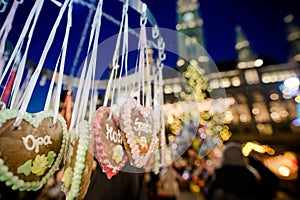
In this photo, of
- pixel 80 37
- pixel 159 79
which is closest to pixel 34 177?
pixel 159 79

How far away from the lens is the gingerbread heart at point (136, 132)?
3.08ft

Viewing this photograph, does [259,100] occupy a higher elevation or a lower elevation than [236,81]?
lower

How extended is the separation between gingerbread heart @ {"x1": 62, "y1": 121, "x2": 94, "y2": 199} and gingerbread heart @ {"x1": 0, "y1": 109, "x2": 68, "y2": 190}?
6 centimetres

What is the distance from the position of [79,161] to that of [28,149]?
0.17m

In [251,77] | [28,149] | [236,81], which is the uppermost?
[251,77]

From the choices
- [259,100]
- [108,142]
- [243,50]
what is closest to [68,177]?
[108,142]

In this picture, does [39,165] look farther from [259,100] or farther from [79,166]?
[259,100]

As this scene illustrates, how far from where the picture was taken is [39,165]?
662mm

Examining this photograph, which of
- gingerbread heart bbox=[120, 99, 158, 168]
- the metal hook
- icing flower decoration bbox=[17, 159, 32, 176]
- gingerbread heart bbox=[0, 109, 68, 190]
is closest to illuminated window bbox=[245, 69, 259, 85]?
the metal hook

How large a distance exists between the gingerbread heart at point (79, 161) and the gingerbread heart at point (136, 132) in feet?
0.65

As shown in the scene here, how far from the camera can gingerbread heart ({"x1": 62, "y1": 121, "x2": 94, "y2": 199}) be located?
0.71 metres

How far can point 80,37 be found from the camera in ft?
7.34

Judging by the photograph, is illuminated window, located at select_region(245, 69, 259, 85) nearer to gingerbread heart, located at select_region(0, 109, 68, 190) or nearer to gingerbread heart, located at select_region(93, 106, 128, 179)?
gingerbread heart, located at select_region(93, 106, 128, 179)

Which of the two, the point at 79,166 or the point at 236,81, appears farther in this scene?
the point at 236,81
